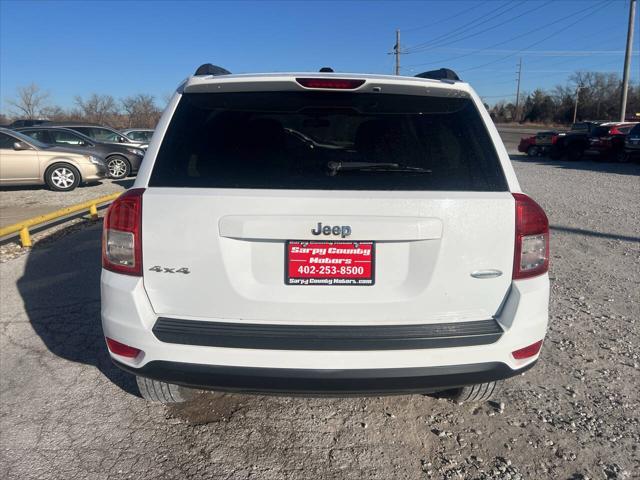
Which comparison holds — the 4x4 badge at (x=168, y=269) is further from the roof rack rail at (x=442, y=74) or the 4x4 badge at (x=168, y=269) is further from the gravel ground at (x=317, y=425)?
the roof rack rail at (x=442, y=74)

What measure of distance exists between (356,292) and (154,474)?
1.36 metres

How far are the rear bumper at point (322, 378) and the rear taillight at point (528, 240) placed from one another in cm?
46

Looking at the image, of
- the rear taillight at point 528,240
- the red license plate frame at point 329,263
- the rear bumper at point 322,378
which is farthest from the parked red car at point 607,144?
the red license plate frame at point 329,263

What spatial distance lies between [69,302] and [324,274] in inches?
138

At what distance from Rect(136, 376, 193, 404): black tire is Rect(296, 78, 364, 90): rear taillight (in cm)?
176

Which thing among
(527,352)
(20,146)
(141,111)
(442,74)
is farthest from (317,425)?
(141,111)

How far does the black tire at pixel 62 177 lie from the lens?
42.0ft

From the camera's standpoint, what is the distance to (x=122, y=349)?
2322 mm

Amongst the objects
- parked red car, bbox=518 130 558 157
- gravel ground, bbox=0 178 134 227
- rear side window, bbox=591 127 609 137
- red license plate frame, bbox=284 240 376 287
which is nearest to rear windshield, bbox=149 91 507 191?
red license plate frame, bbox=284 240 376 287

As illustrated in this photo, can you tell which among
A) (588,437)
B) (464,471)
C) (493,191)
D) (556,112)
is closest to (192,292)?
(493,191)

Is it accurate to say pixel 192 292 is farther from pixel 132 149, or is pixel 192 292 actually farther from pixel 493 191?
pixel 132 149

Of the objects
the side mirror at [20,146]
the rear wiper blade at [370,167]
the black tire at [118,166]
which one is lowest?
the black tire at [118,166]

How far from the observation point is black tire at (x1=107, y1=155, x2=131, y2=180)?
15.5 m

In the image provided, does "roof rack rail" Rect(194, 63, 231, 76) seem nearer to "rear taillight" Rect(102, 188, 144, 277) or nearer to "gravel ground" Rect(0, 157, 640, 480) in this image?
"rear taillight" Rect(102, 188, 144, 277)
